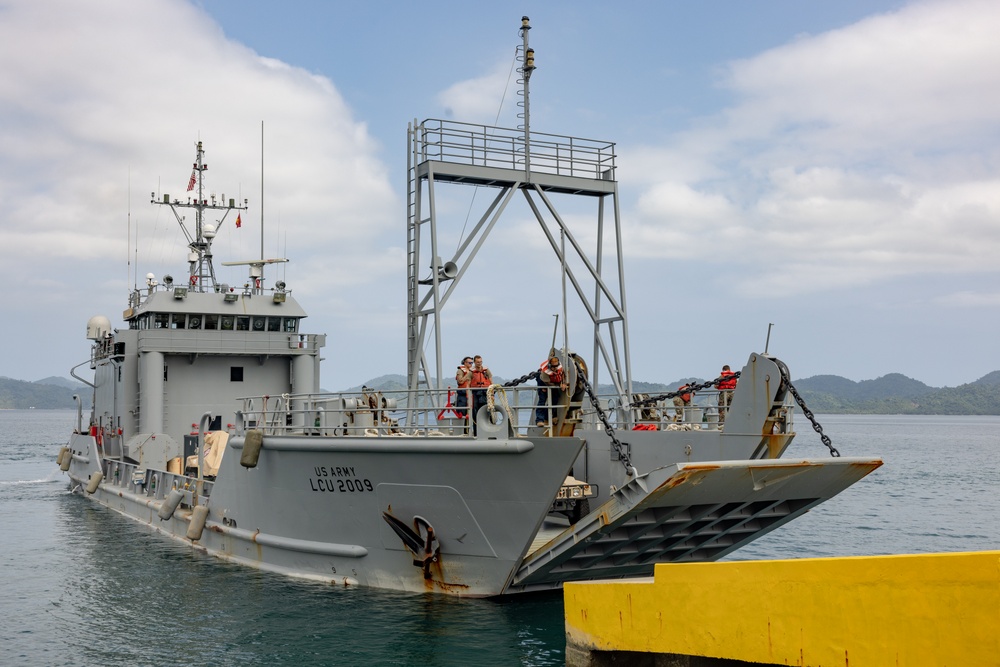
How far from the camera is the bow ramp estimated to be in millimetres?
10430

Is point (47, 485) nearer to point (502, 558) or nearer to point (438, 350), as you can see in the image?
point (438, 350)

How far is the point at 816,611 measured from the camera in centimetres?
617

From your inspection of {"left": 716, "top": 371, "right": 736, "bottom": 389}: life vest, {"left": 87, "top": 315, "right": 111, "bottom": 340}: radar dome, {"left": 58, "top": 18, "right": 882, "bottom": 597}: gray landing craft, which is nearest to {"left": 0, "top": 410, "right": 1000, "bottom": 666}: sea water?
{"left": 58, "top": 18, "right": 882, "bottom": 597}: gray landing craft

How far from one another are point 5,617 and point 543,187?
37.3ft

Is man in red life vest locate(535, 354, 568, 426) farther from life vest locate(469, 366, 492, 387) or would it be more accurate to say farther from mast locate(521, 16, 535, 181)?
mast locate(521, 16, 535, 181)

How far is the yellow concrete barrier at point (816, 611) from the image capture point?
552 centimetres

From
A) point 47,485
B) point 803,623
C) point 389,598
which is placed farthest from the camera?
point 47,485

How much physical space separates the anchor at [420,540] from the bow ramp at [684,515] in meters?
1.21

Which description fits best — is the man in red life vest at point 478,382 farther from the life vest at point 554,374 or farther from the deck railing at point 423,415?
the life vest at point 554,374

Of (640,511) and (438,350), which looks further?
(438,350)

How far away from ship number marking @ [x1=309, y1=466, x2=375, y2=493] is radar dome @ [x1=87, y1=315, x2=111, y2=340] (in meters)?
17.4

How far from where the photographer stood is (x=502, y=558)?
12.0m

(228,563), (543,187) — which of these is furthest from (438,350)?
(228,563)

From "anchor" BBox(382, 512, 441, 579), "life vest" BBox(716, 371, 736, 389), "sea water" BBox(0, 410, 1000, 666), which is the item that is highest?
"life vest" BBox(716, 371, 736, 389)
